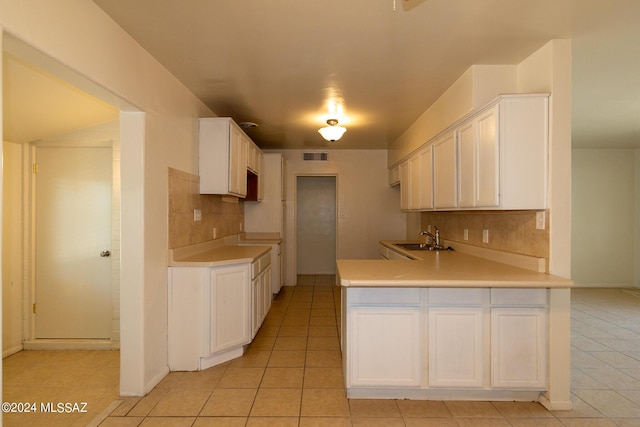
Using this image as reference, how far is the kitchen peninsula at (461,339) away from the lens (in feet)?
7.98

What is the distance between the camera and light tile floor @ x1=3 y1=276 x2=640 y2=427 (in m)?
2.32

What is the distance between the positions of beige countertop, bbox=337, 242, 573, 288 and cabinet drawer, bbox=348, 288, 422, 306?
0.39 ft

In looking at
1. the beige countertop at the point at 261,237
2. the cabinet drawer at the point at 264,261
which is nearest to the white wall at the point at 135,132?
the cabinet drawer at the point at 264,261

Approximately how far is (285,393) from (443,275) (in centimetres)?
148

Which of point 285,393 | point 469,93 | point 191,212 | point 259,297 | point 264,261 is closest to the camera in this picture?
point 285,393

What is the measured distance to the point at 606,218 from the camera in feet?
20.6

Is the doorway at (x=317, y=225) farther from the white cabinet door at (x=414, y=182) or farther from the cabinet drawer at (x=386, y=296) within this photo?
the cabinet drawer at (x=386, y=296)

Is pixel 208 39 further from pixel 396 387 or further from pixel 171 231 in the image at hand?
pixel 396 387

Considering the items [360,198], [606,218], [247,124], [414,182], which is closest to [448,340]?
[414,182]

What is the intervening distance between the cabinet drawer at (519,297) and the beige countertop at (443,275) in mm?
120

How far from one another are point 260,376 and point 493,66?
10.6ft

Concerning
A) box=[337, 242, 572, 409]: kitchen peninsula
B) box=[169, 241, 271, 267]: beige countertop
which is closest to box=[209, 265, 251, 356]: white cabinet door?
box=[169, 241, 271, 267]: beige countertop

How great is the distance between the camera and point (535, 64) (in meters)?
2.65

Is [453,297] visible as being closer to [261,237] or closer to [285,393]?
[285,393]
